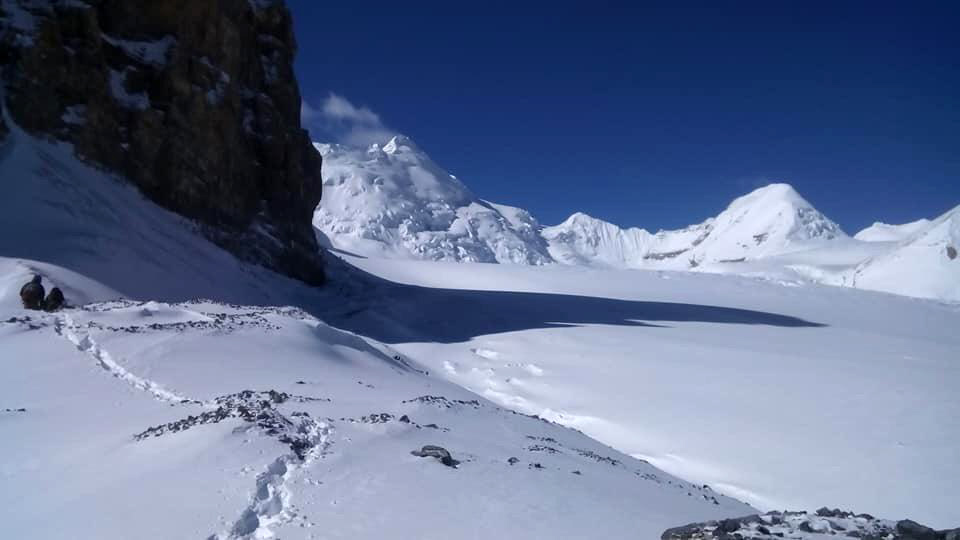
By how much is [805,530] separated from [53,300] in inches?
720

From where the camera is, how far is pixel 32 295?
16.2 metres

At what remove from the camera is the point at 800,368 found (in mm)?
18688

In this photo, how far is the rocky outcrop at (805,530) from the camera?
15.7ft

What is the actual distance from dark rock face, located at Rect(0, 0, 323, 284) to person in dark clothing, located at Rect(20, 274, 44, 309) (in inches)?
442

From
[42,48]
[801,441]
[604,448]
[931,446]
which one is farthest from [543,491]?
[42,48]

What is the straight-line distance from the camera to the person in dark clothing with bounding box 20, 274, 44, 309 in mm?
16141

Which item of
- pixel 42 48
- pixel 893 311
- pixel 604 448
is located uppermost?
pixel 42 48

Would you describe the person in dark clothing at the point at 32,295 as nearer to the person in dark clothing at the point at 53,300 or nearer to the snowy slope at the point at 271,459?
the person in dark clothing at the point at 53,300

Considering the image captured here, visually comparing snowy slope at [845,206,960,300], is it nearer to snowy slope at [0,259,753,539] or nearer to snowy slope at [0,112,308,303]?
snowy slope at [0,112,308,303]

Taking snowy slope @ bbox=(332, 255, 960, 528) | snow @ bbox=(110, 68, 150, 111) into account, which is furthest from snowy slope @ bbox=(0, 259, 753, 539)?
snow @ bbox=(110, 68, 150, 111)

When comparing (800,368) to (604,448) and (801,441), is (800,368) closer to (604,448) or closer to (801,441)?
(801,441)

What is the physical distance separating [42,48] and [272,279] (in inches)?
526

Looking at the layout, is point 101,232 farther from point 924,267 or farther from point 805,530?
point 924,267

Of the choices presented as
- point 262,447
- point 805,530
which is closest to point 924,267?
point 805,530
